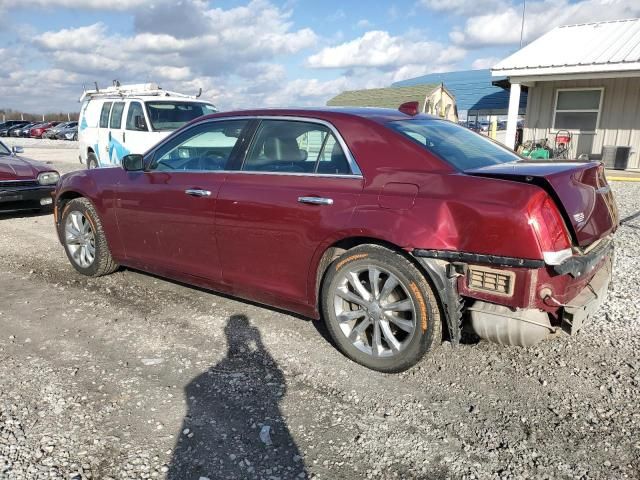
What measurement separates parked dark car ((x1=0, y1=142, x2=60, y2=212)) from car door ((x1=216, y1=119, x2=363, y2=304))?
17.3ft

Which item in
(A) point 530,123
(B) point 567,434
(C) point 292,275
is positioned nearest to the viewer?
(B) point 567,434

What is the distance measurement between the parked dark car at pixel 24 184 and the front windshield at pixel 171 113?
9.64ft

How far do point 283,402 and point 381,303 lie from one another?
849mm

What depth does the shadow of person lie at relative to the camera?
242cm

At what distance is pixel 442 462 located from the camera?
2.47 metres

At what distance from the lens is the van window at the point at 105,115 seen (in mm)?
11805

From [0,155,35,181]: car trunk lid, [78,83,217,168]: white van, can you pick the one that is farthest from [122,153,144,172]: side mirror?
[78,83,217,168]: white van

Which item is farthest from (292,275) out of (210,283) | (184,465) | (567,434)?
(567,434)

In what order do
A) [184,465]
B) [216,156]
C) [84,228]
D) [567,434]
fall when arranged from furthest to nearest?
[84,228] < [216,156] < [567,434] < [184,465]

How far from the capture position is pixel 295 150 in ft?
12.0

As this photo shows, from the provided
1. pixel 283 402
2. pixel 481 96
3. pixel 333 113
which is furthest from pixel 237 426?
pixel 481 96

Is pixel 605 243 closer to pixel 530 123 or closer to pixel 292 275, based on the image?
pixel 292 275

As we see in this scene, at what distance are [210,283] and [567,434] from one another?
8.83ft

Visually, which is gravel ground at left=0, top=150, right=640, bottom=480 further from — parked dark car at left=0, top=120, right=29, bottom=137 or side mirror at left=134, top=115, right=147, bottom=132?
parked dark car at left=0, top=120, right=29, bottom=137
